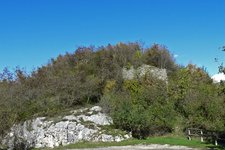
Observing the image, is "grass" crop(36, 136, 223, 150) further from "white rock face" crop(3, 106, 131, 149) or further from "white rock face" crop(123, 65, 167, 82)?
"white rock face" crop(123, 65, 167, 82)

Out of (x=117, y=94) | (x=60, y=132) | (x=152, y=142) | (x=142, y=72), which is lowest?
(x=152, y=142)

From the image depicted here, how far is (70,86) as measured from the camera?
52344 mm

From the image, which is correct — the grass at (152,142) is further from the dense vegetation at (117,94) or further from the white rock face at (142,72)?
the white rock face at (142,72)

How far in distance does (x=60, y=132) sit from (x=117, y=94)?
1050cm

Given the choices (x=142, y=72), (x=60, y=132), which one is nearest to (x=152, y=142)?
(x=60, y=132)

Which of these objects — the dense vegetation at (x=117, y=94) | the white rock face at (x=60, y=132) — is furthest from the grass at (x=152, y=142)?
the dense vegetation at (x=117, y=94)

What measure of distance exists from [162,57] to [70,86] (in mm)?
21866

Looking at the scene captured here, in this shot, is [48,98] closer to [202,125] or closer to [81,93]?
[81,93]

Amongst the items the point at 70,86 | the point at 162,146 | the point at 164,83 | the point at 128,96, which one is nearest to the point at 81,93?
the point at 70,86

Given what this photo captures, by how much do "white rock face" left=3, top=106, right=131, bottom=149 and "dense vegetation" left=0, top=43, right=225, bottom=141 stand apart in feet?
5.00

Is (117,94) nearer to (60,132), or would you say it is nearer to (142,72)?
(142,72)

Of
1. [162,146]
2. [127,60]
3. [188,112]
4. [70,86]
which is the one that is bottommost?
[162,146]

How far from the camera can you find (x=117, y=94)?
51.9 m

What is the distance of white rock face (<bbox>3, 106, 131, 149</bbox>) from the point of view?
1684 inches
